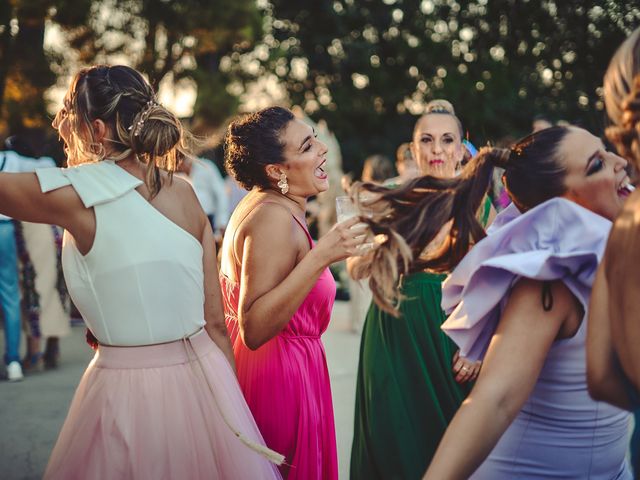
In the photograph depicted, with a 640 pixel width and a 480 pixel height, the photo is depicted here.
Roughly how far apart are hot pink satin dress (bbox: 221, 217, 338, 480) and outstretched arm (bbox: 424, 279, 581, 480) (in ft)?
4.21

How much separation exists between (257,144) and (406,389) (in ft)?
4.21

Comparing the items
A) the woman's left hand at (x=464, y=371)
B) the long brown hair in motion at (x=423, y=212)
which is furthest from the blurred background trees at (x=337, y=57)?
the long brown hair in motion at (x=423, y=212)

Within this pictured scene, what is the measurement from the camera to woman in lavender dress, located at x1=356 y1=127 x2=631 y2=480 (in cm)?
200

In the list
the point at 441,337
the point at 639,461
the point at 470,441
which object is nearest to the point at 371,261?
the point at 470,441

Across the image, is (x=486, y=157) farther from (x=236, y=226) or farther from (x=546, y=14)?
(x=546, y=14)

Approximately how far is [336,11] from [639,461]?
772 inches

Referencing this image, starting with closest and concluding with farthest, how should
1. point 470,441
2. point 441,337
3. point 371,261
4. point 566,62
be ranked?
point 470,441
point 371,261
point 441,337
point 566,62

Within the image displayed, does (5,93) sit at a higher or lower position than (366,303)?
higher

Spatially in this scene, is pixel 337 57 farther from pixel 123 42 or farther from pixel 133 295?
pixel 133 295

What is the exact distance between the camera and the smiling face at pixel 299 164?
3373 mm

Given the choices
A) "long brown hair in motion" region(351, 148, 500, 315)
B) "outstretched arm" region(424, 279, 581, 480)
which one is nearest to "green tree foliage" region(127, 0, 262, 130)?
"long brown hair in motion" region(351, 148, 500, 315)

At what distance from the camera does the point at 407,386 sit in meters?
3.72

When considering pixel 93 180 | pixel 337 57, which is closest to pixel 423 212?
pixel 93 180

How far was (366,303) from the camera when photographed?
9.38 metres
